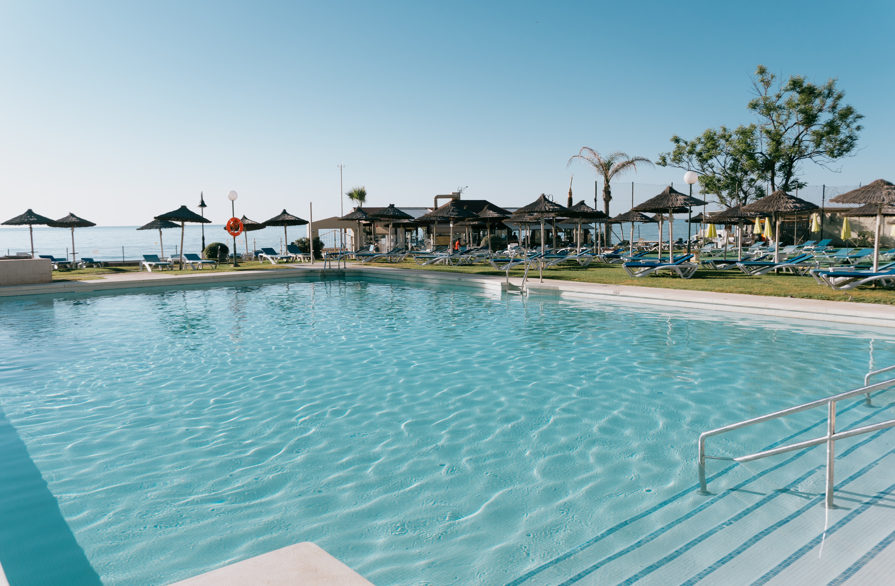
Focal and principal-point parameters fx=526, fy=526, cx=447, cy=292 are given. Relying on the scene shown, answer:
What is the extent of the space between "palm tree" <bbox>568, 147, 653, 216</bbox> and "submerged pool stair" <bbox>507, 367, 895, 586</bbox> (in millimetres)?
31222

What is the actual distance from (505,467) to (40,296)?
1430 centimetres

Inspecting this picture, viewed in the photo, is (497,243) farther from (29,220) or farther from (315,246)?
(29,220)

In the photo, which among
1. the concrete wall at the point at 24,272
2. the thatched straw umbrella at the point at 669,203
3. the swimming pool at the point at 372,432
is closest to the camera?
the swimming pool at the point at 372,432

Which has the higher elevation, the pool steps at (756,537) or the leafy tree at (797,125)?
the leafy tree at (797,125)

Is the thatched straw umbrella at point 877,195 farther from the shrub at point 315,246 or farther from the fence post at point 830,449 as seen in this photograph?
the shrub at point 315,246

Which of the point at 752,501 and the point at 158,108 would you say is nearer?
the point at 752,501

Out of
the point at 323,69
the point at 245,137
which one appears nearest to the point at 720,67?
the point at 323,69

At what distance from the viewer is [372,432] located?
4.33 metres

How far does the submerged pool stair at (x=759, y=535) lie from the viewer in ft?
7.61

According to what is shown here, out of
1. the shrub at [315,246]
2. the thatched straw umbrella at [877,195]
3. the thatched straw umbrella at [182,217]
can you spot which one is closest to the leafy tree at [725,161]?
the thatched straw umbrella at [877,195]

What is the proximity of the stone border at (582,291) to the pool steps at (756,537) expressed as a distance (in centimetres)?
585

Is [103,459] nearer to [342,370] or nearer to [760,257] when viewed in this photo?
[342,370]

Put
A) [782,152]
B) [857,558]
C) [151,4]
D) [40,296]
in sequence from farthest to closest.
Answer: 1. [782,152]
2. [151,4]
3. [40,296]
4. [857,558]

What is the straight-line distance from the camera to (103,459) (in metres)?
3.85
